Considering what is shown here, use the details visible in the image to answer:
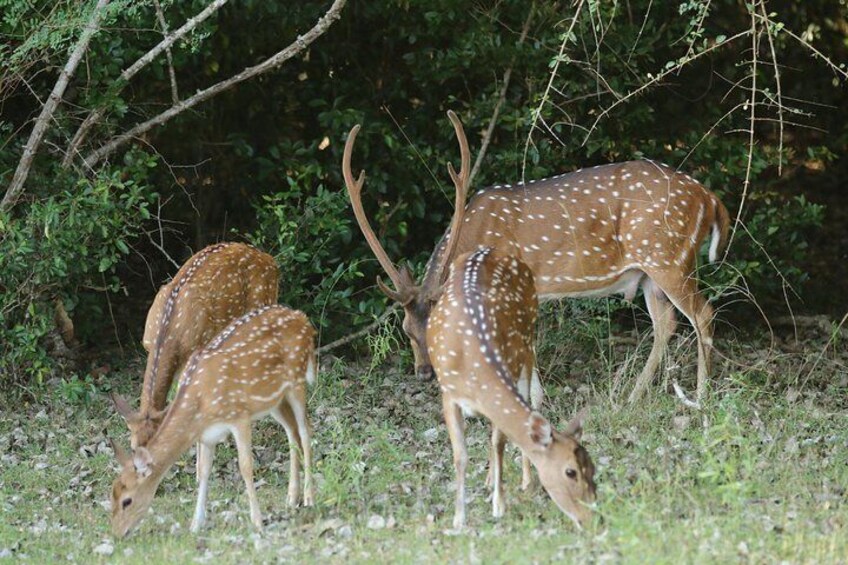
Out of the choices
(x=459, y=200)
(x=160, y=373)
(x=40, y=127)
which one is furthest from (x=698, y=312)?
(x=40, y=127)

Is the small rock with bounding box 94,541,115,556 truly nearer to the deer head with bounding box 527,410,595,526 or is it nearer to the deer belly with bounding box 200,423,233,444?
the deer belly with bounding box 200,423,233,444

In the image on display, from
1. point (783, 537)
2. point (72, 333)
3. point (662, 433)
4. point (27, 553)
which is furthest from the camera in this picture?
point (72, 333)

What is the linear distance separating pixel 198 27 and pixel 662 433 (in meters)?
4.18

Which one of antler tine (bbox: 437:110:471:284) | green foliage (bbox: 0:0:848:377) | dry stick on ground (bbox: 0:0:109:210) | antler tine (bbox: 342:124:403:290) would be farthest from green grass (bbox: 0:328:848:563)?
dry stick on ground (bbox: 0:0:109:210)

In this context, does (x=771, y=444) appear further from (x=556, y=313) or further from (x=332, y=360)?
(x=332, y=360)

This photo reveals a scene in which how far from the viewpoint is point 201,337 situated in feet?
29.1

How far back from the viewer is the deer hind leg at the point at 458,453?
23.3ft

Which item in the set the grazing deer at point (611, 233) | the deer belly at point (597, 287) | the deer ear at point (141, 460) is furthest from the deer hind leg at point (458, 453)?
the deer belly at point (597, 287)

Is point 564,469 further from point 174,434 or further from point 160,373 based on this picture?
point 160,373

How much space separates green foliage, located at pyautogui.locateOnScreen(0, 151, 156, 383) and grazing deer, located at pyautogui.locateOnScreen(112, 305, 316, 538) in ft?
7.34

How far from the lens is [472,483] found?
321 inches

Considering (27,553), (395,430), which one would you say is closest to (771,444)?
(395,430)

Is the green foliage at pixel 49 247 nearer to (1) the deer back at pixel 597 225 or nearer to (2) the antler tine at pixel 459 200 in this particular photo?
(2) the antler tine at pixel 459 200

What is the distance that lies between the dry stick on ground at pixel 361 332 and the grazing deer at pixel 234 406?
2.38m
